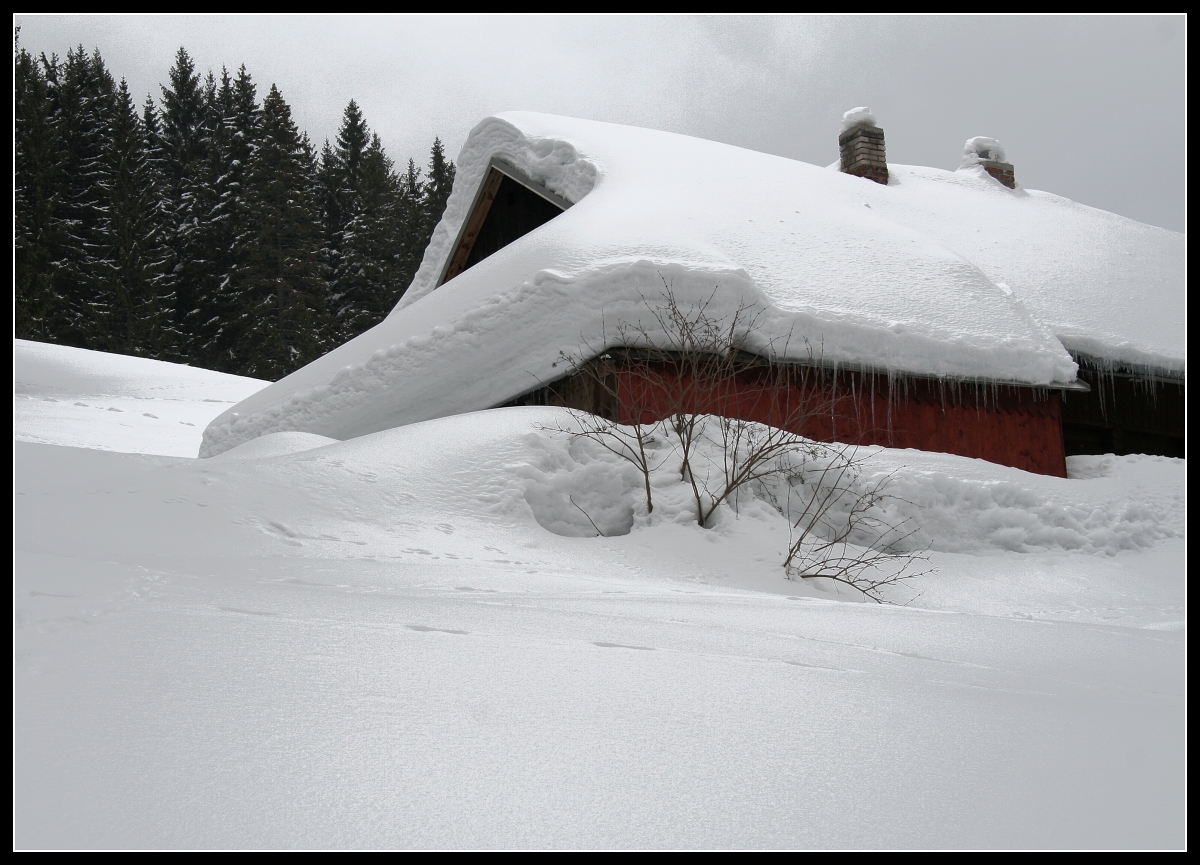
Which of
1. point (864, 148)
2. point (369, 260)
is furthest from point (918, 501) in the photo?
point (369, 260)

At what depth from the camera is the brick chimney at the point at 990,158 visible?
15.9 m

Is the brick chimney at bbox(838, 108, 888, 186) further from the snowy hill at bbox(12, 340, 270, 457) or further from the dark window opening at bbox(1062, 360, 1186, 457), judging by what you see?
the snowy hill at bbox(12, 340, 270, 457)

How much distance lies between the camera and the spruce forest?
25188 millimetres

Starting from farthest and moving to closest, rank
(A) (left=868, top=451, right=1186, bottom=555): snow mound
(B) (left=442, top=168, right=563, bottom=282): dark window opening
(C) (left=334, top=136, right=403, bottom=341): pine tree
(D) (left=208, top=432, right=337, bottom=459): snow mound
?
(C) (left=334, top=136, right=403, bottom=341): pine tree
(B) (left=442, top=168, right=563, bottom=282): dark window opening
(D) (left=208, top=432, right=337, bottom=459): snow mound
(A) (left=868, top=451, right=1186, bottom=555): snow mound

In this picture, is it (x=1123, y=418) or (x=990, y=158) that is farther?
(x=990, y=158)

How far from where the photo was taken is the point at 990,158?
16.0 metres

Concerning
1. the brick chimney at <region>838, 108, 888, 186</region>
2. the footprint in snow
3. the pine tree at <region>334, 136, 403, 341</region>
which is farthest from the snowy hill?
the pine tree at <region>334, 136, 403, 341</region>

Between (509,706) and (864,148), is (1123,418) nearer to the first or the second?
(864,148)

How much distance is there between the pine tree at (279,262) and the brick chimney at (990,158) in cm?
1835

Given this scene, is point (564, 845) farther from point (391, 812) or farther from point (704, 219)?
point (704, 219)

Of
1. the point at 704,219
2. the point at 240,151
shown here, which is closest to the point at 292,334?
the point at 240,151

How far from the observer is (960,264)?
9.32 metres

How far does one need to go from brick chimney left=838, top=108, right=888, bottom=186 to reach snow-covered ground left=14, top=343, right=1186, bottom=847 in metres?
11.8

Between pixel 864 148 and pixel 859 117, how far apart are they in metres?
0.60
